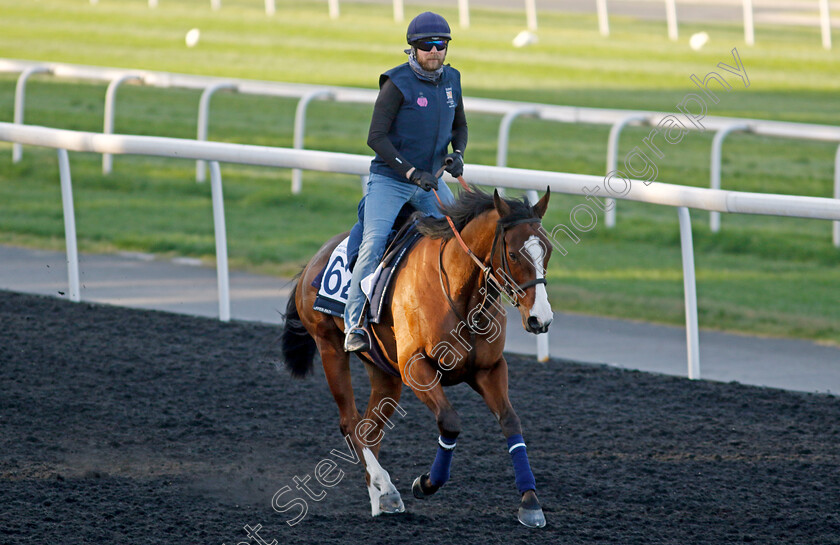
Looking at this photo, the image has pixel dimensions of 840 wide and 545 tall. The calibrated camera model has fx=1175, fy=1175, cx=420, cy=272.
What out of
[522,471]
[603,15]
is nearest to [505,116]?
[522,471]

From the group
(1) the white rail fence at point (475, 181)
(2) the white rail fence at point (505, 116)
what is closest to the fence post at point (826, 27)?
(2) the white rail fence at point (505, 116)

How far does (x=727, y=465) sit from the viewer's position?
5.71m

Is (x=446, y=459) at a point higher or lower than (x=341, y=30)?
lower

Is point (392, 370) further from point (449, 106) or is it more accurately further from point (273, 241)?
point (273, 241)

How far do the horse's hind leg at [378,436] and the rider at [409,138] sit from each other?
0.31 metres

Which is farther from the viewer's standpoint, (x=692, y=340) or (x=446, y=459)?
(x=692, y=340)

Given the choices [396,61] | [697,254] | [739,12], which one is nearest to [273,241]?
[697,254]

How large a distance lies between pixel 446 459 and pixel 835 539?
160 cm

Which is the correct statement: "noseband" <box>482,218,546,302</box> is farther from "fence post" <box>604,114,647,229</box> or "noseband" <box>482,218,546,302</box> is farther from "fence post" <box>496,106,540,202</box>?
"fence post" <box>604,114,647,229</box>

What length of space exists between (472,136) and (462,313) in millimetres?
11628

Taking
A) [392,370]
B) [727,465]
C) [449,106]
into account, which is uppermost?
[449,106]

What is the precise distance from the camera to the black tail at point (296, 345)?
19.7 ft

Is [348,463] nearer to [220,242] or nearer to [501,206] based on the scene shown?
[501,206]

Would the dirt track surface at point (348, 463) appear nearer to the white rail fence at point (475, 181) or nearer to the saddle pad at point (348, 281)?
the white rail fence at point (475, 181)
